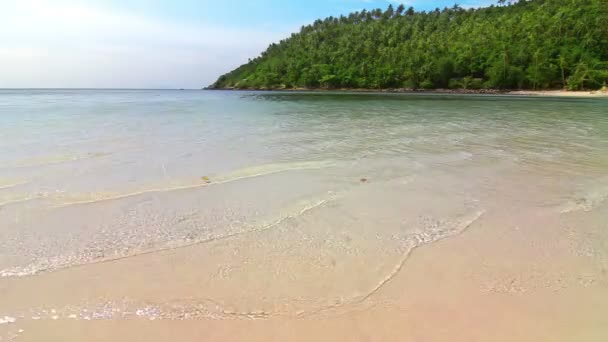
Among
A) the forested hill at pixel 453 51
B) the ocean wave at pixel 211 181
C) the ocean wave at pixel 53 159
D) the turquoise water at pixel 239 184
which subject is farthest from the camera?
the forested hill at pixel 453 51

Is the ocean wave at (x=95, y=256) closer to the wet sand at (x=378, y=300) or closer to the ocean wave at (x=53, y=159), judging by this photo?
the wet sand at (x=378, y=300)

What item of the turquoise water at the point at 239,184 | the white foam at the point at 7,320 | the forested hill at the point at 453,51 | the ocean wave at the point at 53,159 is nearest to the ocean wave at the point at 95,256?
the turquoise water at the point at 239,184

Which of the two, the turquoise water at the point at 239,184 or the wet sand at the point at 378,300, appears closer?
the wet sand at the point at 378,300

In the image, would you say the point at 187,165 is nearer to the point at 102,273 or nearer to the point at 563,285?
the point at 102,273

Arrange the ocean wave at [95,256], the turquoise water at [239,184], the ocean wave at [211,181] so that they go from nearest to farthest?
the ocean wave at [95,256]
the turquoise water at [239,184]
the ocean wave at [211,181]

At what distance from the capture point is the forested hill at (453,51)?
7694 cm

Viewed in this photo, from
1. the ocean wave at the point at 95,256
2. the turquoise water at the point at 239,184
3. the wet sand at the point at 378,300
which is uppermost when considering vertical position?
the turquoise water at the point at 239,184

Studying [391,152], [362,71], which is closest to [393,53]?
[362,71]

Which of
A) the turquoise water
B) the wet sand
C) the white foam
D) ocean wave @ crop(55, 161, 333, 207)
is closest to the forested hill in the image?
the turquoise water

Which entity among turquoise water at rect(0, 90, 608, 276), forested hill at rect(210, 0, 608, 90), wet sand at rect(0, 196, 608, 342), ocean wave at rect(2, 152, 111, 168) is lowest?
wet sand at rect(0, 196, 608, 342)

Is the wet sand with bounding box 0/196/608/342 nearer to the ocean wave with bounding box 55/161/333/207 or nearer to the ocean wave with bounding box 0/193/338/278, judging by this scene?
the ocean wave with bounding box 0/193/338/278

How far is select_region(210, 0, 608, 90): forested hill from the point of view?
252ft

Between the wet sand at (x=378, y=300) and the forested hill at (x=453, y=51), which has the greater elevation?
the forested hill at (x=453, y=51)

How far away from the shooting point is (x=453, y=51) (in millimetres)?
95750
